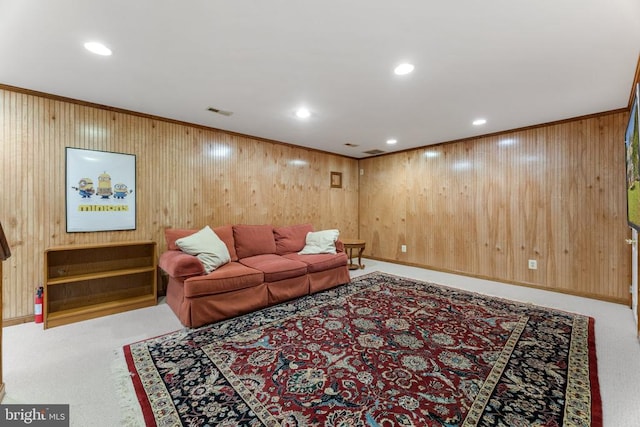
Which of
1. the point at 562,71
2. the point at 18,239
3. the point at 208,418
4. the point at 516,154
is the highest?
the point at 562,71

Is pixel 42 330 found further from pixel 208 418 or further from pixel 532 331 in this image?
pixel 532 331

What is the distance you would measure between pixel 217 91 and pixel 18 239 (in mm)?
2456

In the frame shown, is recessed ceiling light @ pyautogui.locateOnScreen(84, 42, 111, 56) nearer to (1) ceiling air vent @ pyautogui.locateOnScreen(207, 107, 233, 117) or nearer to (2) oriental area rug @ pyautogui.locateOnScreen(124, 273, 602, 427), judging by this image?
(1) ceiling air vent @ pyautogui.locateOnScreen(207, 107, 233, 117)

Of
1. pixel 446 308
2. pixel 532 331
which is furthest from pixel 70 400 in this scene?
pixel 532 331

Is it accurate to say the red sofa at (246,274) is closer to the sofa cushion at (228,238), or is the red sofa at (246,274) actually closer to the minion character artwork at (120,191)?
the sofa cushion at (228,238)

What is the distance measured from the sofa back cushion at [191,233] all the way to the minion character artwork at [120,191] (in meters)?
0.62

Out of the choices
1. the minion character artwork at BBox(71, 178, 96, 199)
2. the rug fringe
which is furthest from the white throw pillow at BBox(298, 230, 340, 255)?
the minion character artwork at BBox(71, 178, 96, 199)

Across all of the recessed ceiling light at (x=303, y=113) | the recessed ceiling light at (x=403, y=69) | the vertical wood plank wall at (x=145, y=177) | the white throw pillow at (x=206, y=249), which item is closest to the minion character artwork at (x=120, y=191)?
the vertical wood plank wall at (x=145, y=177)

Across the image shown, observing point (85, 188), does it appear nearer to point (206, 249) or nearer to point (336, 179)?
point (206, 249)

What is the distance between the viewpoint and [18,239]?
262 cm

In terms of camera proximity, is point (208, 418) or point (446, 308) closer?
point (208, 418)

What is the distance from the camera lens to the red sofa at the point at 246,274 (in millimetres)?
2555

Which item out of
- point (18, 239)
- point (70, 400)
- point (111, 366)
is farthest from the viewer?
point (18, 239)

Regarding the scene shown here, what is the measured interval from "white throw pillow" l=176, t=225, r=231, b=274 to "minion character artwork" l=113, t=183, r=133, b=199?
90cm
